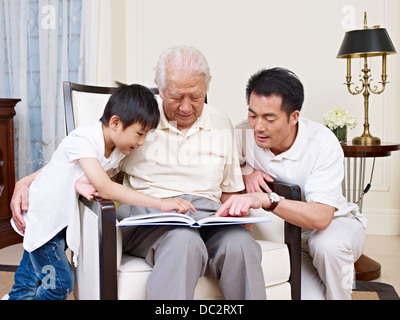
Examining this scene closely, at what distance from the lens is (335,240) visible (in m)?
1.68

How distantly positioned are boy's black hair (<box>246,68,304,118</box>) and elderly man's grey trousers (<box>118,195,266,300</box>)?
52 cm

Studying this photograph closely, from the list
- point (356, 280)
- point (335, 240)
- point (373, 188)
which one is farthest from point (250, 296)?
point (373, 188)

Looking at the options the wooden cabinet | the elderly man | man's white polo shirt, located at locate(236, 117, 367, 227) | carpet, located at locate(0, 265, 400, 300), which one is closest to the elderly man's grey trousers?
the elderly man

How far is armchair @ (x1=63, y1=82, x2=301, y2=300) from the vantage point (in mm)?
1372

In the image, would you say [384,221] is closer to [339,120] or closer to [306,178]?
[339,120]

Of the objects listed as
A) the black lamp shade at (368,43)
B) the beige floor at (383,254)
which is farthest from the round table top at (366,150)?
the beige floor at (383,254)

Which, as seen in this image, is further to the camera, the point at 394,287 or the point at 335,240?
the point at 394,287

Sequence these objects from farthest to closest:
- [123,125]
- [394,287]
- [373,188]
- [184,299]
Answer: [373,188], [394,287], [123,125], [184,299]

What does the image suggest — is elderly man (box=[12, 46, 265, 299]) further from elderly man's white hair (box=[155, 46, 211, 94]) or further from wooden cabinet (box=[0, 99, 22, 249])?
wooden cabinet (box=[0, 99, 22, 249])

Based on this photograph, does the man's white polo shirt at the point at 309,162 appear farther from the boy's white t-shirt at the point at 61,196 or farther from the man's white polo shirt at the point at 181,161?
the boy's white t-shirt at the point at 61,196

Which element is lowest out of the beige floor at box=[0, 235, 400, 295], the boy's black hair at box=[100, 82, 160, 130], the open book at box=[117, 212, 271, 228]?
the beige floor at box=[0, 235, 400, 295]

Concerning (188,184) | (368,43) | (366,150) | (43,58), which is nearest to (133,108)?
(188,184)

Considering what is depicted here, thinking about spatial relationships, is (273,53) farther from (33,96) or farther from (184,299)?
(184,299)
